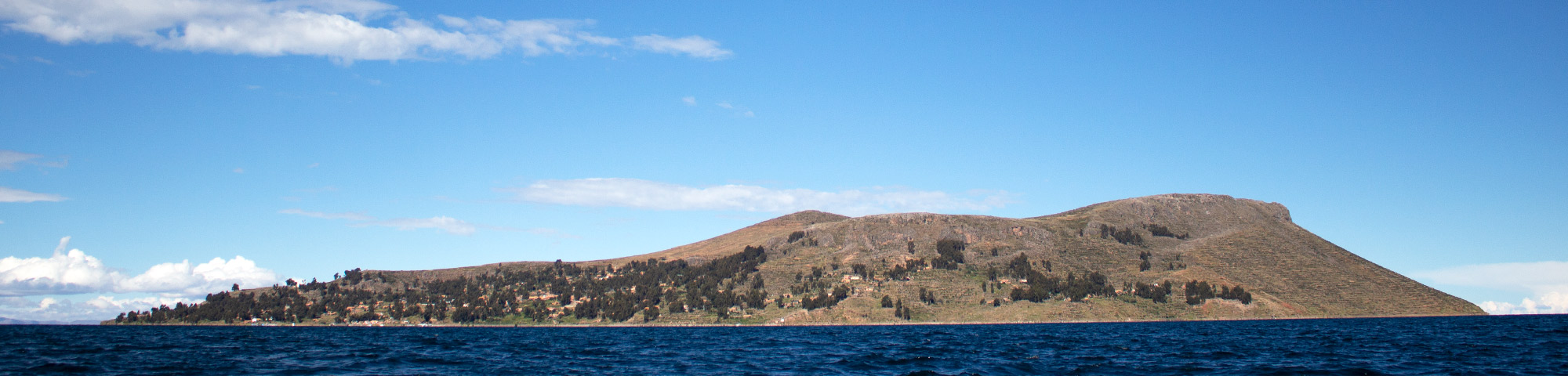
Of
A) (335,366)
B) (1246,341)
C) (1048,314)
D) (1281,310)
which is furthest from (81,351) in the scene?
(1281,310)

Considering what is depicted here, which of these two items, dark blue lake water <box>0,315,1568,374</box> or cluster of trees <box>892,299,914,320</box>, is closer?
dark blue lake water <box>0,315,1568,374</box>

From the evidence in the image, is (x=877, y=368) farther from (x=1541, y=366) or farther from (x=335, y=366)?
(x=1541, y=366)

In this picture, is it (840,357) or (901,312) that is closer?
(840,357)

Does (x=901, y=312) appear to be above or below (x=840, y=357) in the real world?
above

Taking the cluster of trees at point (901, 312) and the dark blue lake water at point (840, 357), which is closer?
the dark blue lake water at point (840, 357)

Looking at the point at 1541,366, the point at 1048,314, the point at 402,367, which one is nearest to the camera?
the point at 1541,366

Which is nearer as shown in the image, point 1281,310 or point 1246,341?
point 1246,341

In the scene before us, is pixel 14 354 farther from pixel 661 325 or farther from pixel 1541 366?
pixel 661 325

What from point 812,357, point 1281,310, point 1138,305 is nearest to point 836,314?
point 1138,305

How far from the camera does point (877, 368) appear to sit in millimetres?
Answer: 49281

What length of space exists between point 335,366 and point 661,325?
146m

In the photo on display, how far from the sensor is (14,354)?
205ft

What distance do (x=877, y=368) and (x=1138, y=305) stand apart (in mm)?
166879

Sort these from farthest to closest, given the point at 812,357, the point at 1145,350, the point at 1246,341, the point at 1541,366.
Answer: the point at 1246,341, the point at 1145,350, the point at 812,357, the point at 1541,366
